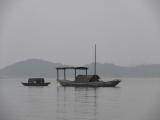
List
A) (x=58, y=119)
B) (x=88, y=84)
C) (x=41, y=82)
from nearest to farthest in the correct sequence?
(x=58, y=119), (x=88, y=84), (x=41, y=82)

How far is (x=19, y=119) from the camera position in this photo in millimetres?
28906

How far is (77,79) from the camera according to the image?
86500 mm

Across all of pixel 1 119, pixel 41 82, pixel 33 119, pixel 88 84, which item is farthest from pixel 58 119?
pixel 41 82

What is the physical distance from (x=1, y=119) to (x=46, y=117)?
10.2 feet

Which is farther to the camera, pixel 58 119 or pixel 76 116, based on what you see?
pixel 76 116

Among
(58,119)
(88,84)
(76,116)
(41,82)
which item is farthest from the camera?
(41,82)

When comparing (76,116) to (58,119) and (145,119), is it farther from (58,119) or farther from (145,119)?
(145,119)

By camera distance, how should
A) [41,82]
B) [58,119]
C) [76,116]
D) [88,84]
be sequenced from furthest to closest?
[41,82], [88,84], [76,116], [58,119]

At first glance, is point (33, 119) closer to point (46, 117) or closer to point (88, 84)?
point (46, 117)

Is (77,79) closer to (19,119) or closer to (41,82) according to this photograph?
(41,82)

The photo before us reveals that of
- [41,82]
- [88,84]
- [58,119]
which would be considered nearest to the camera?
[58,119]

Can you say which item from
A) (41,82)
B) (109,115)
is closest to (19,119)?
(109,115)

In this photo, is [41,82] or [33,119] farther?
[41,82]

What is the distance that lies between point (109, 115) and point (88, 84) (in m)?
52.6
